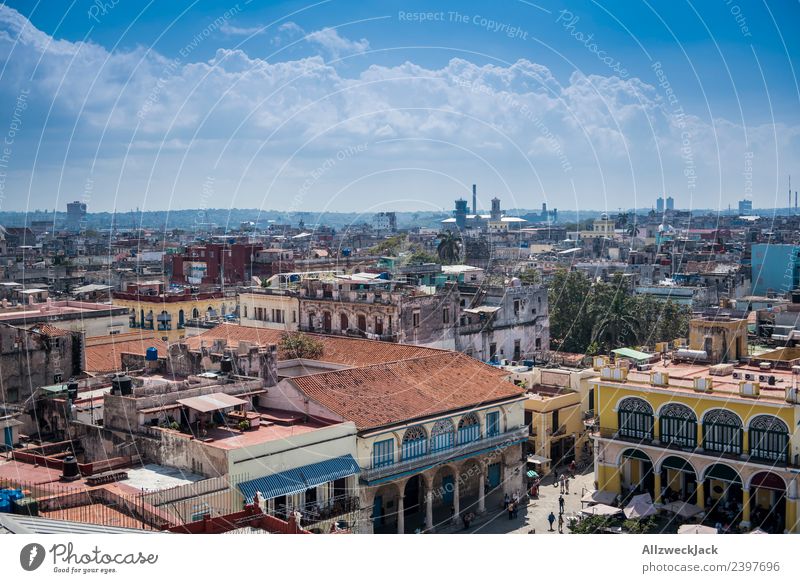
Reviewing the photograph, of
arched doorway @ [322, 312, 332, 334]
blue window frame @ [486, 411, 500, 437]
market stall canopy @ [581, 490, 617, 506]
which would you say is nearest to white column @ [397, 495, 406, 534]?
blue window frame @ [486, 411, 500, 437]

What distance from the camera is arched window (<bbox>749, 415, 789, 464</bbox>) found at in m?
15.4

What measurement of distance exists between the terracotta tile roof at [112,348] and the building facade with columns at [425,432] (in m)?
5.70

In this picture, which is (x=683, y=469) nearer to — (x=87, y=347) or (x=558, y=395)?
(x=558, y=395)

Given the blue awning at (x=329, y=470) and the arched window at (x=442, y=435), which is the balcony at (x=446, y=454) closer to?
the arched window at (x=442, y=435)

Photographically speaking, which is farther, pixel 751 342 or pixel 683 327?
pixel 683 327

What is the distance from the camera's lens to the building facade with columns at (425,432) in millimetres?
15148

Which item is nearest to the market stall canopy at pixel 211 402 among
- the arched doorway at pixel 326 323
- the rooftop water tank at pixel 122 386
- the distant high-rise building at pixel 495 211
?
the rooftop water tank at pixel 122 386

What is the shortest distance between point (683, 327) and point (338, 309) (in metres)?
12.5

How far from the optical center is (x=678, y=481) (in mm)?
16844

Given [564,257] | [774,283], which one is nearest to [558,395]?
[774,283]

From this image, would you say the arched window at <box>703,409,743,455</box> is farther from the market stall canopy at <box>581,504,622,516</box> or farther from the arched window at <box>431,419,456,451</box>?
the arched window at <box>431,419,456,451</box>

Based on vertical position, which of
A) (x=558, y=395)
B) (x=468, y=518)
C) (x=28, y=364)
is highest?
(x=28, y=364)

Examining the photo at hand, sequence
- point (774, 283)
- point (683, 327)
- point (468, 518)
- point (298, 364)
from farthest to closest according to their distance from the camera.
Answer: point (774, 283) < point (683, 327) < point (298, 364) < point (468, 518)

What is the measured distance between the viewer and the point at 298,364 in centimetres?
1956
